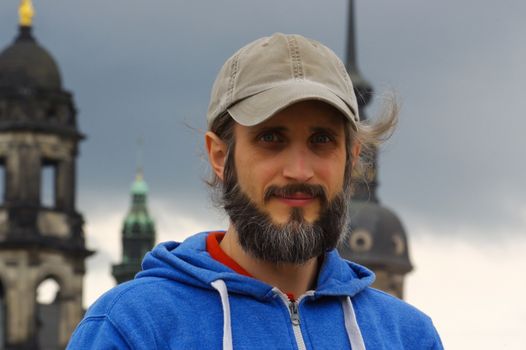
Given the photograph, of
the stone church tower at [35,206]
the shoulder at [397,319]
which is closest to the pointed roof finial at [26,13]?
the stone church tower at [35,206]

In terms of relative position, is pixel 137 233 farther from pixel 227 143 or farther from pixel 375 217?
pixel 227 143

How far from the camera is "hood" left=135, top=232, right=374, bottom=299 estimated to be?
6008 mm

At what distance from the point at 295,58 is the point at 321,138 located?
25 cm

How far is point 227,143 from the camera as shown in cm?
613

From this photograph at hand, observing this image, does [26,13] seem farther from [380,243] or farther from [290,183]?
[290,183]

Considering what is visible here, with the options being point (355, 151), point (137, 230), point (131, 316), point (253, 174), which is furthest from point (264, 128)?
point (137, 230)

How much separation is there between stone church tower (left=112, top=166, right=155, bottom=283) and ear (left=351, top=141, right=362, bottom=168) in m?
104

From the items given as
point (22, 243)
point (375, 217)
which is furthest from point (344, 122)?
point (375, 217)

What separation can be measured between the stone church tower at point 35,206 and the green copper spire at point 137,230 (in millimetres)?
32716

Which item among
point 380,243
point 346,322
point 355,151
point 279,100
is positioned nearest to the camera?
point 279,100

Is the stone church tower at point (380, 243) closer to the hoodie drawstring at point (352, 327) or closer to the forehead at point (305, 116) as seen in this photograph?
the hoodie drawstring at point (352, 327)

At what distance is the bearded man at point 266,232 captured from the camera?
590 centimetres

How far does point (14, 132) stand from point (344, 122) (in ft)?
235

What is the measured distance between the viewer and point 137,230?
11375 cm
